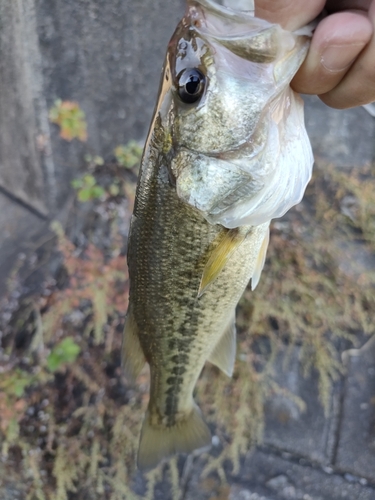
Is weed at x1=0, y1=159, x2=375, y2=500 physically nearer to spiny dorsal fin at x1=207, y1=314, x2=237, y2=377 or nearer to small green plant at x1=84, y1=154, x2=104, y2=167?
small green plant at x1=84, y1=154, x2=104, y2=167

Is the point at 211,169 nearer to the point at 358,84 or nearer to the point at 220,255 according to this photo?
the point at 220,255

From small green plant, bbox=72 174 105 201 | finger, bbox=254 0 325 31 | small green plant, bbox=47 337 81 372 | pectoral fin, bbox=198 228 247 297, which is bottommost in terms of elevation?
small green plant, bbox=47 337 81 372

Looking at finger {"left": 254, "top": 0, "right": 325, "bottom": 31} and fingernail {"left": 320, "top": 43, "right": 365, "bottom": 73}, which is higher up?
finger {"left": 254, "top": 0, "right": 325, "bottom": 31}

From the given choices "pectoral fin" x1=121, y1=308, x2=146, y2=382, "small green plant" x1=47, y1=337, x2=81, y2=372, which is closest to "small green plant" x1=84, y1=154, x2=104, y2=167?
"small green plant" x1=47, y1=337, x2=81, y2=372

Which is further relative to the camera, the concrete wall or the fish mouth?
the concrete wall

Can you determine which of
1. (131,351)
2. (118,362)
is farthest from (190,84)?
(118,362)

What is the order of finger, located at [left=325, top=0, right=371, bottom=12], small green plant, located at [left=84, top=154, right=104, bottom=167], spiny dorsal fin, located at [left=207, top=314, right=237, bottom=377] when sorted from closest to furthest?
finger, located at [left=325, top=0, right=371, bottom=12]
spiny dorsal fin, located at [left=207, top=314, right=237, bottom=377]
small green plant, located at [left=84, top=154, right=104, bottom=167]

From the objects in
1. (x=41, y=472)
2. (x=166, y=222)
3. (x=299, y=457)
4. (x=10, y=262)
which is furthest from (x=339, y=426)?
(x=10, y=262)

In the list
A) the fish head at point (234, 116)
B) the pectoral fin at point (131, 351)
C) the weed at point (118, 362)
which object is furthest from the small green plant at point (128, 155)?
the fish head at point (234, 116)

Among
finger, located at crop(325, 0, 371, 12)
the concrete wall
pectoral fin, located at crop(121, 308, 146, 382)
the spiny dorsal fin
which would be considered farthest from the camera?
the concrete wall
